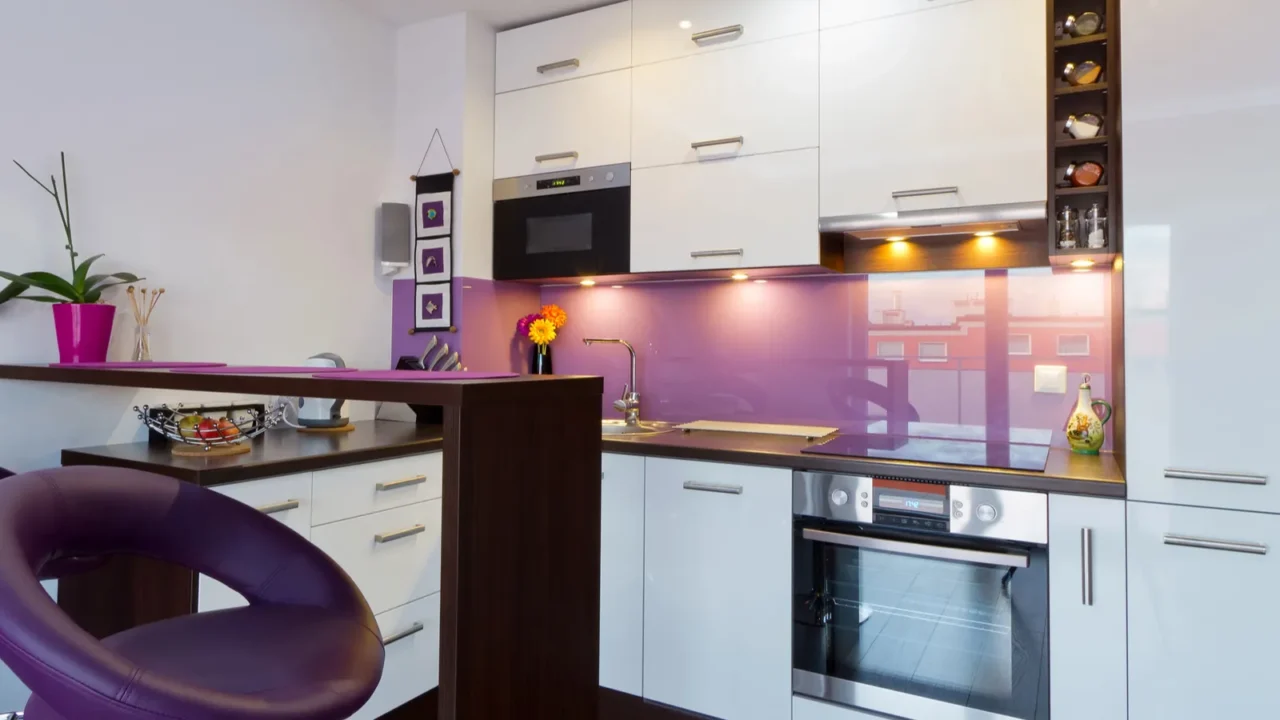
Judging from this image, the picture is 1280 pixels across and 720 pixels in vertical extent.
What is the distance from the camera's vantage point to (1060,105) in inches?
91.5

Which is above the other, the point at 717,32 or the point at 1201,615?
the point at 717,32

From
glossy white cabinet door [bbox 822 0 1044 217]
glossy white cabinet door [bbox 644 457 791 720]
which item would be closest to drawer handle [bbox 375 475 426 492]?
glossy white cabinet door [bbox 644 457 791 720]

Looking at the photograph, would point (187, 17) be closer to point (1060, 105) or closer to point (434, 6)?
point (434, 6)

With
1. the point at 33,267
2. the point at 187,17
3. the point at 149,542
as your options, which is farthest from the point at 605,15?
the point at 149,542

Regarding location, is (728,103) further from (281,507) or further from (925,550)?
(281,507)

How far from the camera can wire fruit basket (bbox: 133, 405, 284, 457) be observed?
6.89ft

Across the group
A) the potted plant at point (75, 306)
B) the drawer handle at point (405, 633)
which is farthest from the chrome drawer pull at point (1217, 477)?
the potted plant at point (75, 306)

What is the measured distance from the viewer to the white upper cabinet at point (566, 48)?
2.85m

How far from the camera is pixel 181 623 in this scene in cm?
100

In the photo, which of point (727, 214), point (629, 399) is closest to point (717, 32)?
point (727, 214)

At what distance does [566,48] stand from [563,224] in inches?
27.9

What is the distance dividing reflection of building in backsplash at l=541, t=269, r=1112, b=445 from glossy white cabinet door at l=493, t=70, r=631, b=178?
0.59m

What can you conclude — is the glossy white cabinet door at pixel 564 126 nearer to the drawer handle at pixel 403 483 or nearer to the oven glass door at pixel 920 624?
the drawer handle at pixel 403 483

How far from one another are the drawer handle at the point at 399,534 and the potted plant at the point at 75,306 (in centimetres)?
93
